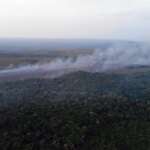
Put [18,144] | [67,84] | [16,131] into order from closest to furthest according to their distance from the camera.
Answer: [18,144]
[16,131]
[67,84]

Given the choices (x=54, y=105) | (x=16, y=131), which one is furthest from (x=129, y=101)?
(x=16, y=131)

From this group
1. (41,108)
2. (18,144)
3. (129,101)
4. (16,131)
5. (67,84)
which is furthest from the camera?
Result: (67,84)

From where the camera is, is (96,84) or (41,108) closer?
(41,108)

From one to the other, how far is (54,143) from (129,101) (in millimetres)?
8579

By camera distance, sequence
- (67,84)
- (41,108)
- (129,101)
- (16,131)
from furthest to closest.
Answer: (67,84)
(129,101)
(41,108)
(16,131)

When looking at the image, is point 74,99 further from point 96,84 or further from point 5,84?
point 5,84

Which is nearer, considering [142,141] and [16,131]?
[142,141]

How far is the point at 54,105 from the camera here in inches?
738

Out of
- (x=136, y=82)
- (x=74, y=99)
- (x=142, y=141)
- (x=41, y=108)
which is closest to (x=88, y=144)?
(x=142, y=141)

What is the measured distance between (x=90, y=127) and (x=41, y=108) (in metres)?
4.59

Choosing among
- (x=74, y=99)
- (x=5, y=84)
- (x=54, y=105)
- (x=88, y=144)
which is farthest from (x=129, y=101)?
(x=5, y=84)

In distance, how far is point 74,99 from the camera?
20203mm

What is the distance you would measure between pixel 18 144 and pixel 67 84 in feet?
44.0

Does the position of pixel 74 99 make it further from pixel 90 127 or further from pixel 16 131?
pixel 16 131
